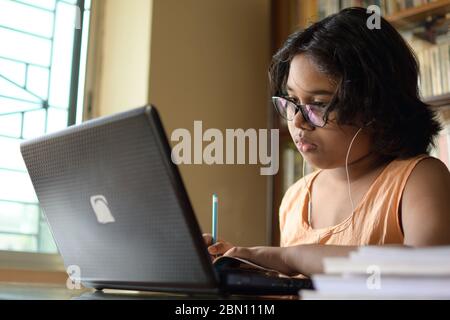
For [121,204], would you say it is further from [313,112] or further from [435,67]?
[435,67]

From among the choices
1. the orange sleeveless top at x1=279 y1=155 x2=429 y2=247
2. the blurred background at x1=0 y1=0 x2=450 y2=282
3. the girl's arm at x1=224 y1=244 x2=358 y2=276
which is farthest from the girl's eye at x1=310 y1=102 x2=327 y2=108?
the blurred background at x1=0 y1=0 x2=450 y2=282

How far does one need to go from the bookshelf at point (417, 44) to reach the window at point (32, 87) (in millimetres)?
789

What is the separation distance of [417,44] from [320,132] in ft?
3.29

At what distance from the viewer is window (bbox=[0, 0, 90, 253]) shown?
1731mm

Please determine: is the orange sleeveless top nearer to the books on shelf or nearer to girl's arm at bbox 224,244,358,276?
girl's arm at bbox 224,244,358,276

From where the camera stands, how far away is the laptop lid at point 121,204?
1.76 feet

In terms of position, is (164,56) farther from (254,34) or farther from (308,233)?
(308,233)

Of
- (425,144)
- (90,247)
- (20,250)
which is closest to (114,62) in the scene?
(20,250)

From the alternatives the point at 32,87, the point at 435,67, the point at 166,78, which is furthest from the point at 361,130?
the point at 32,87

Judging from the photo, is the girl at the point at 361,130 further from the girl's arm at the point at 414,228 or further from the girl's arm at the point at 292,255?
Result: the girl's arm at the point at 292,255

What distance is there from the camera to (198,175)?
1935 millimetres

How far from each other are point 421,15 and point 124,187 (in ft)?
5.01

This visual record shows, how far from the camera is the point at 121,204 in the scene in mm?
604

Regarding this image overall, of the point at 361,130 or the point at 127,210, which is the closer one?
the point at 127,210
